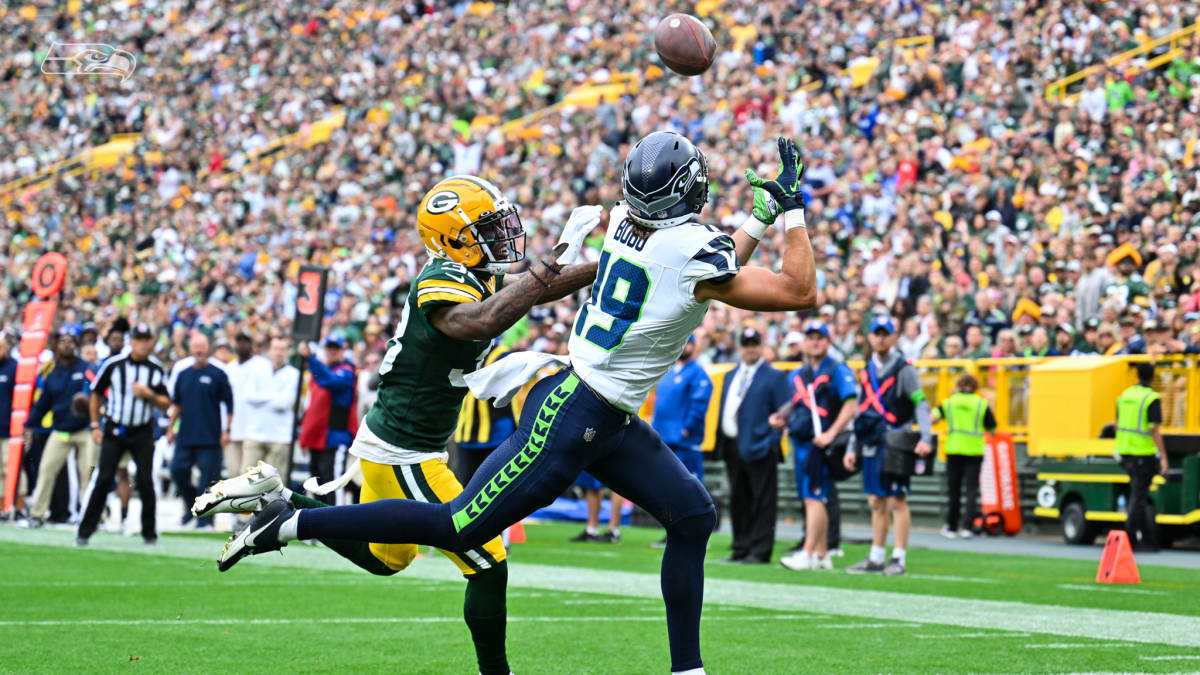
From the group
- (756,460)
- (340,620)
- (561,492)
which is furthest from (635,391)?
(756,460)

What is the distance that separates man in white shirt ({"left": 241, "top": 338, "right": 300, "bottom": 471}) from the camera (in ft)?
Result: 51.8

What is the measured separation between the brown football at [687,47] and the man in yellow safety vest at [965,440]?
32.9ft

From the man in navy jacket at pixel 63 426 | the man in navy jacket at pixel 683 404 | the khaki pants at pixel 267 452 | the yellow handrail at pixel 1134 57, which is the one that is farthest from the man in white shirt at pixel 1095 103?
the man in navy jacket at pixel 63 426

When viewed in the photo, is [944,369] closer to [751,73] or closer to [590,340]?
[751,73]

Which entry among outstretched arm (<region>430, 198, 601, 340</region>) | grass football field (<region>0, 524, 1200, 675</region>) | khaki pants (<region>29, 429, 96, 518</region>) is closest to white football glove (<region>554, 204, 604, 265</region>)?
outstretched arm (<region>430, 198, 601, 340</region>)

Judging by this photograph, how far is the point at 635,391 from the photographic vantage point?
17.6 feet

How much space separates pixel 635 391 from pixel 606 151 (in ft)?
66.3

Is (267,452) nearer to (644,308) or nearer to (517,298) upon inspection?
(517,298)

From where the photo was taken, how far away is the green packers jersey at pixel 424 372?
5.86 meters

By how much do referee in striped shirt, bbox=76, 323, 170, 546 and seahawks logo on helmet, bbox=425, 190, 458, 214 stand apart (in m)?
8.17

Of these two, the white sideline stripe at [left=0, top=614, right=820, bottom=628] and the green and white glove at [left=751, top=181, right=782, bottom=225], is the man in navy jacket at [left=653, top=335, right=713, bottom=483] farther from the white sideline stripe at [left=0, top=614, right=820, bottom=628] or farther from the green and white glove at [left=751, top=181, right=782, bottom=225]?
the green and white glove at [left=751, top=181, right=782, bottom=225]

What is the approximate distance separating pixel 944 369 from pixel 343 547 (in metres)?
12.4

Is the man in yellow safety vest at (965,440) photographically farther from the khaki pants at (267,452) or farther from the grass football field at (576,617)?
the khaki pants at (267,452)

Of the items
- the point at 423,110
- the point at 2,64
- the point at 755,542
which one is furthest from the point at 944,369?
the point at 2,64
